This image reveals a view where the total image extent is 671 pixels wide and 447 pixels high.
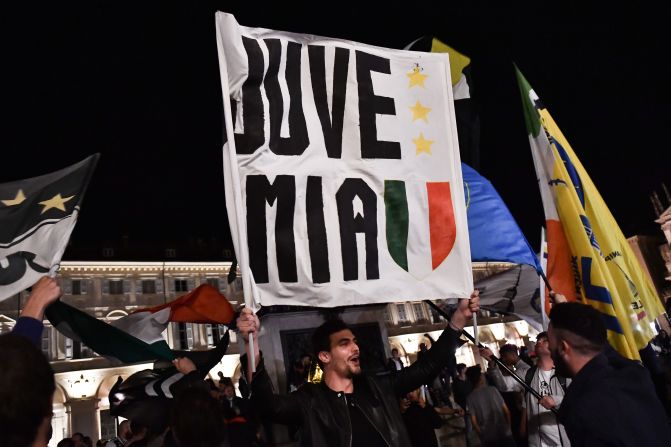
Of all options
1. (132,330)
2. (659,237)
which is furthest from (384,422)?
(659,237)

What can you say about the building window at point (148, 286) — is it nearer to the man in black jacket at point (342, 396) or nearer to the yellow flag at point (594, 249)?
the yellow flag at point (594, 249)

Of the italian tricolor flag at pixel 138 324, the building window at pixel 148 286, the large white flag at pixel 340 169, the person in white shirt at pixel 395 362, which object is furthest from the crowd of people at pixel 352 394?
the building window at pixel 148 286

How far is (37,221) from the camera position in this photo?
480 cm

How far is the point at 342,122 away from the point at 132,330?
463 centimetres

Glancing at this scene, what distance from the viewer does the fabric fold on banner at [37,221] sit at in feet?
14.4

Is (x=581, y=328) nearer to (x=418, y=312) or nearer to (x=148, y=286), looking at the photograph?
(x=148, y=286)

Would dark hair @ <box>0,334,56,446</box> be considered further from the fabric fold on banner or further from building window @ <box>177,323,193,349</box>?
building window @ <box>177,323,193,349</box>

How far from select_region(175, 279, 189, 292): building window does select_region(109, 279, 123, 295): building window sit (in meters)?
5.46

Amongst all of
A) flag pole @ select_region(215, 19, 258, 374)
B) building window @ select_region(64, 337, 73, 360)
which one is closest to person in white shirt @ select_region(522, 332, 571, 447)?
flag pole @ select_region(215, 19, 258, 374)

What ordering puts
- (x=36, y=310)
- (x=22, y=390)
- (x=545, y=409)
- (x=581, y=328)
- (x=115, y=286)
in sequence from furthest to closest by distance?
(x=115, y=286) → (x=545, y=409) → (x=581, y=328) → (x=36, y=310) → (x=22, y=390)

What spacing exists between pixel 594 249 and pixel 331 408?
3521mm

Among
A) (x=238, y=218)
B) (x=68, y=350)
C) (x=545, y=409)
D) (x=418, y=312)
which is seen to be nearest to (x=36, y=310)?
(x=238, y=218)

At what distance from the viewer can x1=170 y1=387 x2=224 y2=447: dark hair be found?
133 inches

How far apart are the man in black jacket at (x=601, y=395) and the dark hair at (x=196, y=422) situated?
7.23 ft
